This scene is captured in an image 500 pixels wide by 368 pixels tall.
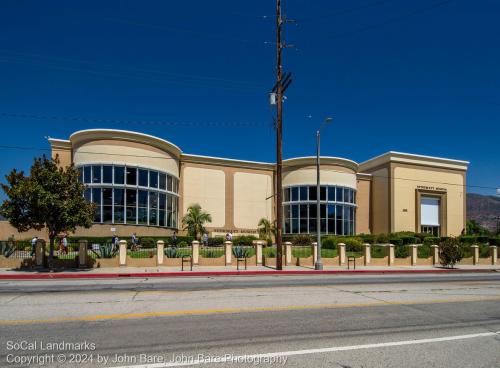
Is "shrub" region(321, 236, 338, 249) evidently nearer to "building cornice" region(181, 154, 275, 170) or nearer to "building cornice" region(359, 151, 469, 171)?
"building cornice" region(181, 154, 275, 170)

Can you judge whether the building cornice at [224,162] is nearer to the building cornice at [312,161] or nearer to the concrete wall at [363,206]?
the building cornice at [312,161]

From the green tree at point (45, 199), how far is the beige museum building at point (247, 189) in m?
15.1

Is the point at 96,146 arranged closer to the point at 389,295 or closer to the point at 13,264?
the point at 13,264

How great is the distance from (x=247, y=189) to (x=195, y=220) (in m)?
9.13

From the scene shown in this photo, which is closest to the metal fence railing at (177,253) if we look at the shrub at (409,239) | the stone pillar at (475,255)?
the stone pillar at (475,255)

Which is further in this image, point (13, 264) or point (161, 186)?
point (161, 186)

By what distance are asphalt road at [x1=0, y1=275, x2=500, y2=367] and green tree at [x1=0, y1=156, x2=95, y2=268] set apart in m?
8.65

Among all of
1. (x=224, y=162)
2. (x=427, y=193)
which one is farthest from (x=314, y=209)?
(x=427, y=193)

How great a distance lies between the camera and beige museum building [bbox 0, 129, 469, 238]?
1462 inches

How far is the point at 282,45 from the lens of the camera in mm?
25484

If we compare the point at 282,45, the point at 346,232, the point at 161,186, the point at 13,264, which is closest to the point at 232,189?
the point at 161,186

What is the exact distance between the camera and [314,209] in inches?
1844

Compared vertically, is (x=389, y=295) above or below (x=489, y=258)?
above

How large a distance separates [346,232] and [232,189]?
14227mm
